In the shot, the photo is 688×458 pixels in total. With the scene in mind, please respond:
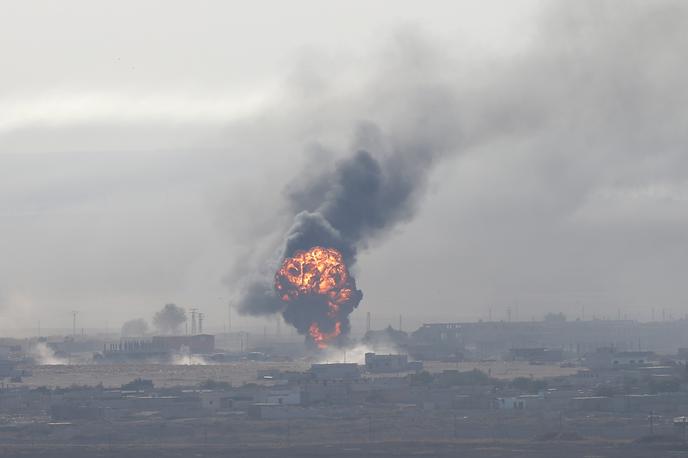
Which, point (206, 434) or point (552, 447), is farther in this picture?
point (206, 434)

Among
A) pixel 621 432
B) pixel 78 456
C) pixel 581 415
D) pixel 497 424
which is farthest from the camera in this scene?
pixel 581 415

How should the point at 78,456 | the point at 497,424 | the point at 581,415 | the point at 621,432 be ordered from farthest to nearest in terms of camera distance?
the point at 581,415
the point at 497,424
the point at 621,432
the point at 78,456

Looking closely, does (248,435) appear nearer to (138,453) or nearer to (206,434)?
(206,434)

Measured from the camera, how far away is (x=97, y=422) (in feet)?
643

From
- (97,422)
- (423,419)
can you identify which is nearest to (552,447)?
(423,419)

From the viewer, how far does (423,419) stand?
195 meters

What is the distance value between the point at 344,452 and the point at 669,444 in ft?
106

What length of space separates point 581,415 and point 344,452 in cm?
4874

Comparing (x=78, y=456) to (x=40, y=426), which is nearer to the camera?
(x=78, y=456)

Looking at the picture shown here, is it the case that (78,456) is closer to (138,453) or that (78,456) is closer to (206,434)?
(138,453)

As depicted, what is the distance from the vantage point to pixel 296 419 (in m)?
198

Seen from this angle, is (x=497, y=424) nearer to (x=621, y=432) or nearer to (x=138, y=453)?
(x=621, y=432)

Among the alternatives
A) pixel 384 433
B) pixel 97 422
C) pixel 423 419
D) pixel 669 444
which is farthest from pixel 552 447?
pixel 97 422

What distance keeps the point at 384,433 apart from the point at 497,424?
14561 mm
